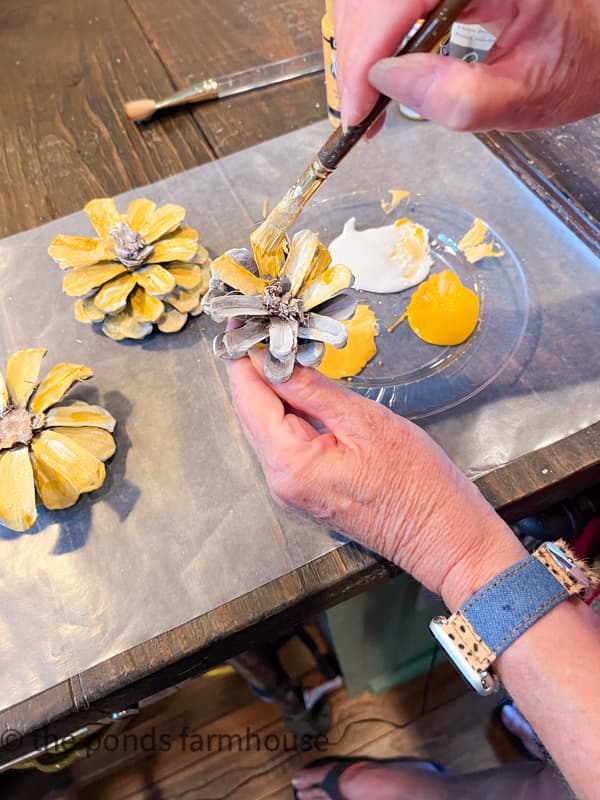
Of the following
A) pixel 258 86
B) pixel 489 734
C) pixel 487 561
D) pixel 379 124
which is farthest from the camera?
pixel 489 734

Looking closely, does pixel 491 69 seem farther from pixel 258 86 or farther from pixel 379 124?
pixel 258 86

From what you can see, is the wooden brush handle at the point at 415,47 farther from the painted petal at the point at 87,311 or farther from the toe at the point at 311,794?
the toe at the point at 311,794

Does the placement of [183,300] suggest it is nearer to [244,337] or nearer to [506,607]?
[244,337]

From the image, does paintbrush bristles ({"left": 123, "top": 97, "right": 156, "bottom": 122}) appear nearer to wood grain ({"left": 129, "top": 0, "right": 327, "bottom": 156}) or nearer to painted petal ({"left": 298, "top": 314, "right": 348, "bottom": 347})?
wood grain ({"left": 129, "top": 0, "right": 327, "bottom": 156})

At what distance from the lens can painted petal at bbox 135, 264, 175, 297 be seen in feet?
2.12

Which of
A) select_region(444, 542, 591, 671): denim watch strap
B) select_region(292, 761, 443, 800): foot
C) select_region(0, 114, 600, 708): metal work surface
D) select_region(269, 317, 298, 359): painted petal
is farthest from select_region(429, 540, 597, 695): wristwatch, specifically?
select_region(292, 761, 443, 800): foot

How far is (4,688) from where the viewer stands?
1.66 feet

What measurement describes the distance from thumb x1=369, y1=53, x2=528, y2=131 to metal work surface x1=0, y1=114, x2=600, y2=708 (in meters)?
0.25

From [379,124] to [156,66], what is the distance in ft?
1.85

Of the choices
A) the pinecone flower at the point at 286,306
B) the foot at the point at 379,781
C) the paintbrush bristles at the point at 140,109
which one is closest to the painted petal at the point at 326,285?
the pinecone flower at the point at 286,306

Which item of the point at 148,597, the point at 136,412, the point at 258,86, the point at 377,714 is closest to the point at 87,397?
the point at 136,412

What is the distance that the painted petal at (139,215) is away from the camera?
688mm

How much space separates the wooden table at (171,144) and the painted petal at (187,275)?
0.25 m

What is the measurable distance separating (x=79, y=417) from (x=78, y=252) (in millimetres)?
191
